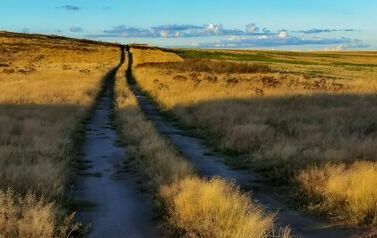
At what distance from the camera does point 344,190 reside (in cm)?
893

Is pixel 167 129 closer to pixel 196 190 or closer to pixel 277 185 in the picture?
pixel 277 185

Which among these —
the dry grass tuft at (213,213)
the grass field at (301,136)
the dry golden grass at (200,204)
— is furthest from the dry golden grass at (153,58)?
the dry grass tuft at (213,213)

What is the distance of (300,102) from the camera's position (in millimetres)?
24734

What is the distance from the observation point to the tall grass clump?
321 inches

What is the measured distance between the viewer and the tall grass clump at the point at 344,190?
816cm

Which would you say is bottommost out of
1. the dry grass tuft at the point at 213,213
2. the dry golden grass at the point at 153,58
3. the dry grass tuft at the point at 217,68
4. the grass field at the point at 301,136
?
the dry golden grass at the point at 153,58

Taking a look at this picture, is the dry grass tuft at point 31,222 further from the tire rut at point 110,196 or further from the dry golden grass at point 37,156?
the tire rut at point 110,196

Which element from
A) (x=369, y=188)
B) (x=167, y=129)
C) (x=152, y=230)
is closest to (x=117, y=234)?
(x=152, y=230)

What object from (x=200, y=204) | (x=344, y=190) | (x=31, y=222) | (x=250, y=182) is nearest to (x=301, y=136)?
(x=250, y=182)

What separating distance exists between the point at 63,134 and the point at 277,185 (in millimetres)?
7208

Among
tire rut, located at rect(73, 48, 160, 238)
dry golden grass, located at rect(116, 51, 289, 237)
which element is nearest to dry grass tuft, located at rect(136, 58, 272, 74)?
tire rut, located at rect(73, 48, 160, 238)

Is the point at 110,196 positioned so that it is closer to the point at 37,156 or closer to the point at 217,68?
the point at 37,156

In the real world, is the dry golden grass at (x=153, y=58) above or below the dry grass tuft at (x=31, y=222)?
below

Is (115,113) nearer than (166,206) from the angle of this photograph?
No
